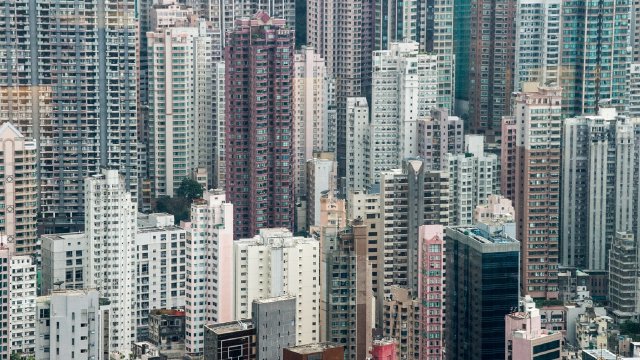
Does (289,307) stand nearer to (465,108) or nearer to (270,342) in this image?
(270,342)

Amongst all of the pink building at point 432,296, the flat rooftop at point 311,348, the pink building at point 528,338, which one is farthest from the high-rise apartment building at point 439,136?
the flat rooftop at point 311,348

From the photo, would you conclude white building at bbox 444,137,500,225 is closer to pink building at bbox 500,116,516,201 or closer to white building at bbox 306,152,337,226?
pink building at bbox 500,116,516,201

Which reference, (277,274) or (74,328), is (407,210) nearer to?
(277,274)

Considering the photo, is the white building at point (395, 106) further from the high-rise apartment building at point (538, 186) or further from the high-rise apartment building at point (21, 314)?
the high-rise apartment building at point (21, 314)

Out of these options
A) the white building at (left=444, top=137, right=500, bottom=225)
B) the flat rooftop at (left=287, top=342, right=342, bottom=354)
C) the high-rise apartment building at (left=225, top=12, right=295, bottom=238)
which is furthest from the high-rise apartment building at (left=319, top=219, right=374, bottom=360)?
the high-rise apartment building at (left=225, top=12, right=295, bottom=238)

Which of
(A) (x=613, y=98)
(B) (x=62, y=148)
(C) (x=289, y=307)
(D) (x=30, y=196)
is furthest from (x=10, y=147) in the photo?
(A) (x=613, y=98)

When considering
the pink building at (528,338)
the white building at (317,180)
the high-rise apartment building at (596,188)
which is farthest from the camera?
the white building at (317,180)

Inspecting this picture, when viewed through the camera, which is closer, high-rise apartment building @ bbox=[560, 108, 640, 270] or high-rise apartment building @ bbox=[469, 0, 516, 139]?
high-rise apartment building @ bbox=[560, 108, 640, 270]
